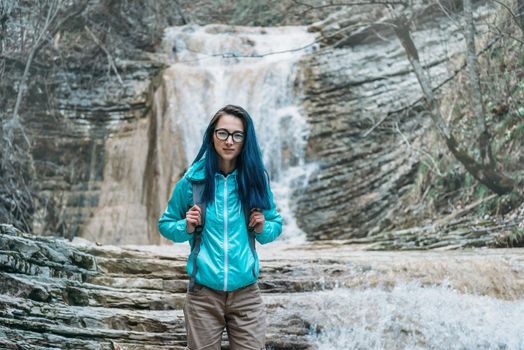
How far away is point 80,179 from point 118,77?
2.05m

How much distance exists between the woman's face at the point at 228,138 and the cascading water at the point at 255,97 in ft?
23.5

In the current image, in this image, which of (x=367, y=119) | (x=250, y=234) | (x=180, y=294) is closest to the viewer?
(x=250, y=234)

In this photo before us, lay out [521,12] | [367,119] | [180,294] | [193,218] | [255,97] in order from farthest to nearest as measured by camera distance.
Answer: [255,97]
[367,119]
[521,12]
[180,294]
[193,218]

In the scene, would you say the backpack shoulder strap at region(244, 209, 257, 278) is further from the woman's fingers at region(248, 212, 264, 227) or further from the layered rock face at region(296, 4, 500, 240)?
the layered rock face at region(296, 4, 500, 240)

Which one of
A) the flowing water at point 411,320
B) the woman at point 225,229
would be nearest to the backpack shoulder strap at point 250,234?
the woman at point 225,229

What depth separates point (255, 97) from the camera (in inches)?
423

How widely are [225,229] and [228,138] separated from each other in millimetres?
372

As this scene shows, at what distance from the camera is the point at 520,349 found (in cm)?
416

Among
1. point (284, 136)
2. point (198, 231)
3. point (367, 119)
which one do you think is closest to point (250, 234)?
point (198, 231)

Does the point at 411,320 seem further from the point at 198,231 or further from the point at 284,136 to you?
the point at 284,136

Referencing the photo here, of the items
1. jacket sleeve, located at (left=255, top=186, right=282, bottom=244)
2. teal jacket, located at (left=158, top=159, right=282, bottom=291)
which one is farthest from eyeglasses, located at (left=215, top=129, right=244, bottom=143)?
jacket sleeve, located at (left=255, top=186, right=282, bottom=244)

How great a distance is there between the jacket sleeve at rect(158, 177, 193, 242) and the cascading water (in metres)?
7.17

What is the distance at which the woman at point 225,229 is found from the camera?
245 centimetres

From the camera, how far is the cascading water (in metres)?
10.2
